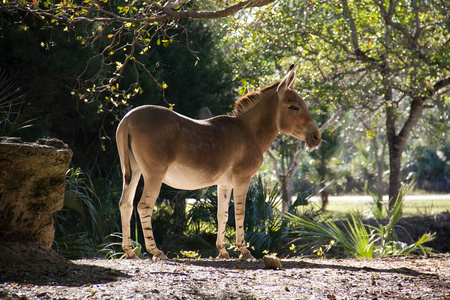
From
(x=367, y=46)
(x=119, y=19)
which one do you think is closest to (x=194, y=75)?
(x=367, y=46)

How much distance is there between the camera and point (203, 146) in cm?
593

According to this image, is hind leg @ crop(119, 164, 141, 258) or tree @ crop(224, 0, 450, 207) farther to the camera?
tree @ crop(224, 0, 450, 207)

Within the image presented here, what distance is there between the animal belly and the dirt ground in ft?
3.44

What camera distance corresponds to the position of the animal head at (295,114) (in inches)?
259

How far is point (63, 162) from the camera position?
16.3 ft

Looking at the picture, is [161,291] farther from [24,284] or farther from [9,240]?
[9,240]

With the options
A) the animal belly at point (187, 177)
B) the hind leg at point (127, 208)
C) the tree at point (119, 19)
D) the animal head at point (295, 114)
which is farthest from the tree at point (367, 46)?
the hind leg at point (127, 208)

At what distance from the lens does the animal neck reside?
6695 millimetres

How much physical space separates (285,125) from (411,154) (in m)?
38.3

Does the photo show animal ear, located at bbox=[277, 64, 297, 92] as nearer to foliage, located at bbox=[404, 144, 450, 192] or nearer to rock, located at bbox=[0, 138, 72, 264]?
rock, located at bbox=[0, 138, 72, 264]

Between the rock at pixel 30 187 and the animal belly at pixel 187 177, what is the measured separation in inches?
52.6

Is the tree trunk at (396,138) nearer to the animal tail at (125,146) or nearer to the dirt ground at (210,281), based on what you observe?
the dirt ground at (210,281)

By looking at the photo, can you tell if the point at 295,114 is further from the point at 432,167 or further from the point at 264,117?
the point at 432,167

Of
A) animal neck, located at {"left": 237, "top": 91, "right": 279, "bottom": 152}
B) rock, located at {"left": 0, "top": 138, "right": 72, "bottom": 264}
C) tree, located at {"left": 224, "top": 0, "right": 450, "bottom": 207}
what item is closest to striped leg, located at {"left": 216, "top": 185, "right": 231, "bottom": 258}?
animal neck, located at {"left": 237, "top": 91, "right": 279, "bottom": 152}
